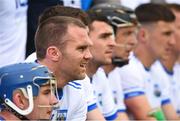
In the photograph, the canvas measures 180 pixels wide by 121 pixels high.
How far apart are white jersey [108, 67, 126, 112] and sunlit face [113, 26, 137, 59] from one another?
223 mm

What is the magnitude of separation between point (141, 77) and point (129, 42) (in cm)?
80

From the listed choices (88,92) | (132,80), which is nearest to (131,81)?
(132,80)

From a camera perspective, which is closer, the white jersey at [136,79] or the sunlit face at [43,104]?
the sunlit face at [43,104]

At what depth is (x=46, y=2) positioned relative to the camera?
7.28 meters

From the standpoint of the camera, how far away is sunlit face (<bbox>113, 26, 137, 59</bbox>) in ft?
26.0

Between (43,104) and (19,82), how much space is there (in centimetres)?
21

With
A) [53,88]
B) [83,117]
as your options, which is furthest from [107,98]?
[53,88]

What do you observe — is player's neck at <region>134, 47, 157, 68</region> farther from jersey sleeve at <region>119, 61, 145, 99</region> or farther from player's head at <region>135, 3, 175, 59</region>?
jersey sleeve at <region>119, 61, 145, 99</region>

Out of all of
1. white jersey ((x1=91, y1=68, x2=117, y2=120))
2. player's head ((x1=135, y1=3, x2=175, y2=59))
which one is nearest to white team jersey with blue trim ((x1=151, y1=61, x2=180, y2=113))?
player's head ((x1=135, y1=3, x2=175, y2=59))

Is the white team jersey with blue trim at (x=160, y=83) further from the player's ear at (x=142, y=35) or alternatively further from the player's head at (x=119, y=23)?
the player's head at (x=119, y=23)

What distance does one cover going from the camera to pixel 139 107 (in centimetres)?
835

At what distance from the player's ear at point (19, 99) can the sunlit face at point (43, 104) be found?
0.07 meters

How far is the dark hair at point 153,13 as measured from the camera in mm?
9109

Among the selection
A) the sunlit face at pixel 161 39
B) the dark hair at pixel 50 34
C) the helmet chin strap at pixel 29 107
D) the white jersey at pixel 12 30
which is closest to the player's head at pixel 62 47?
the dark hair at pixel 50 34
